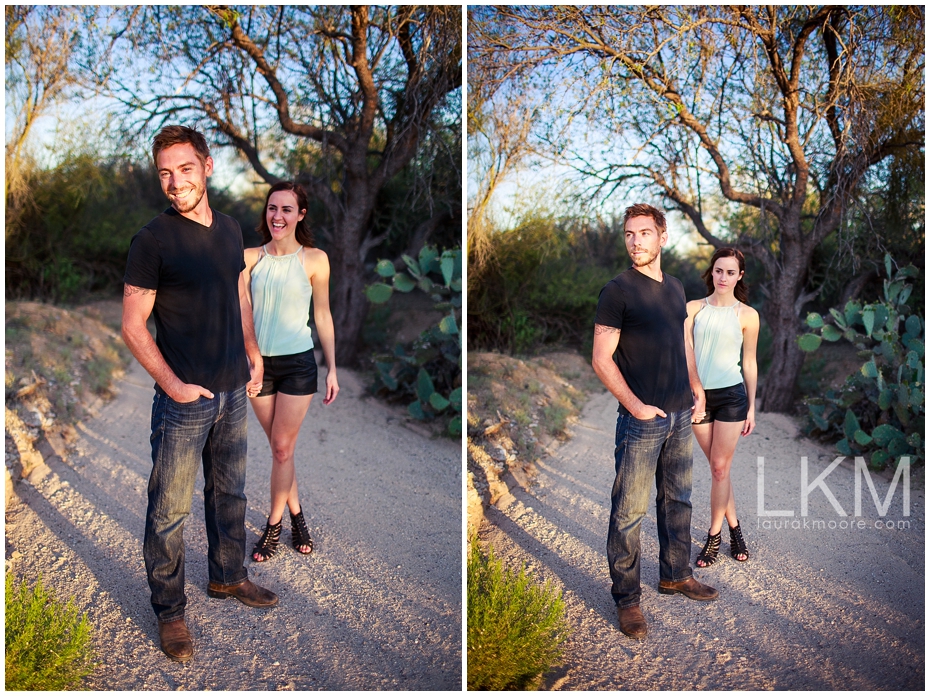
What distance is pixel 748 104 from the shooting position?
2768 millimetres

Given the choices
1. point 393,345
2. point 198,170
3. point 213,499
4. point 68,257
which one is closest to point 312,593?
point 213,499

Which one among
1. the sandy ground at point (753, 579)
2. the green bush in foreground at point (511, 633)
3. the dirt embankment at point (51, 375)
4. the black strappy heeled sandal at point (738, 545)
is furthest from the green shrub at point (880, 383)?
the dirt embankment at point (51, 375)

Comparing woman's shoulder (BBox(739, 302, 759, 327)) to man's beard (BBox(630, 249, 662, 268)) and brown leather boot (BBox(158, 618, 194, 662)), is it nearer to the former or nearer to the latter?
man's beard (BBox(630, 249, 662, 268))

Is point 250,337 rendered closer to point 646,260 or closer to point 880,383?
point 646,260

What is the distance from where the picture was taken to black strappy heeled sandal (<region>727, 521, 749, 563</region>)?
2514mm

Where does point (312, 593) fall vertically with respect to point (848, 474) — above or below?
below

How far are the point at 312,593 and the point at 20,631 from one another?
97cm

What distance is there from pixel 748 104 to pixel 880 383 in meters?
1.42

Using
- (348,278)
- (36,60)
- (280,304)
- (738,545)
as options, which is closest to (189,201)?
(280,304)

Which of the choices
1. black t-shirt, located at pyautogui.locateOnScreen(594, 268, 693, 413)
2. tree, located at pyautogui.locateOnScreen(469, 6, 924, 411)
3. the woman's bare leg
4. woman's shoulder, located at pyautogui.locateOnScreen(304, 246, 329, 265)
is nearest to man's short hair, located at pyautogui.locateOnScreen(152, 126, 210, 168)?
woman's shoulder, located at pyautogui.locateOnScreen(304, 246, 329, 265)

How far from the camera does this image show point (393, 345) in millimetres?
4410

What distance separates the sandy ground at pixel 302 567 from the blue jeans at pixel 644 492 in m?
0.62

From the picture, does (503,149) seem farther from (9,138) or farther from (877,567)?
(9,138)

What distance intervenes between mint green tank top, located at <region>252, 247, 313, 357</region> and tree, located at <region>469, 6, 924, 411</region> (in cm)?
112
